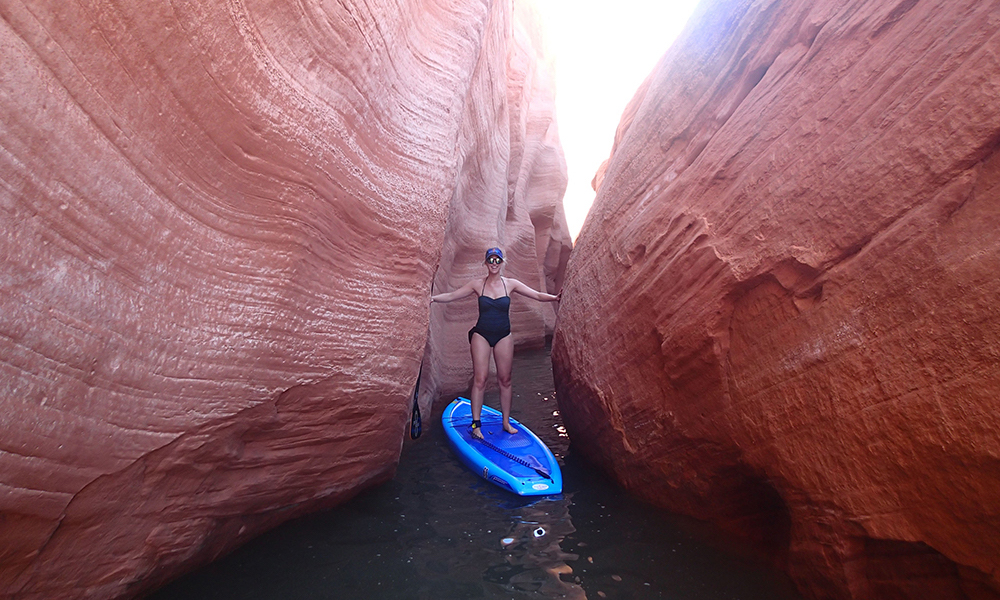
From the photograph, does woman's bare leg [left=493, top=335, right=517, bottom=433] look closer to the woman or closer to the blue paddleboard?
the woman

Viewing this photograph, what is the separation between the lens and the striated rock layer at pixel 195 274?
2.19 meters

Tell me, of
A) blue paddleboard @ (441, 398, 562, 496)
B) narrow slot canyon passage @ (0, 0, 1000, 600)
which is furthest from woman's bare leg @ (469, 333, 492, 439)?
narrow slot canyon passage @ (0, 0, 1000, 600)

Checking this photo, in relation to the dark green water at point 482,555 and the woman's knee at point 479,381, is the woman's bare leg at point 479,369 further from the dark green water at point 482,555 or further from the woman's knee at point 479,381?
the dark green water at point 482,555

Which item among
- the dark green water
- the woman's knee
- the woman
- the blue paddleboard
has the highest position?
the woman

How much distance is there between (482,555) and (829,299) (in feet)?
8.62

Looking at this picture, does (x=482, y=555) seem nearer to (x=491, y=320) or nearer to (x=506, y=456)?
(x=506, y=456)

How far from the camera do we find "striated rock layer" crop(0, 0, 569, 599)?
7.17 feet

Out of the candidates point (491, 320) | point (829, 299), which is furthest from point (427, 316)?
point (829, 299)

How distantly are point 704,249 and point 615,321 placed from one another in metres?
1.15

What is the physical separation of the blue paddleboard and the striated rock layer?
89cm

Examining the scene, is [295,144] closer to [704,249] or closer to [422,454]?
[704,249]

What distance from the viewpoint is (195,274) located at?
2.84 metres

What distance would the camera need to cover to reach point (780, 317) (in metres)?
3.08

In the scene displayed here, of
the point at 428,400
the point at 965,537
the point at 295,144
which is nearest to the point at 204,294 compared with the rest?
the point at 295,144
